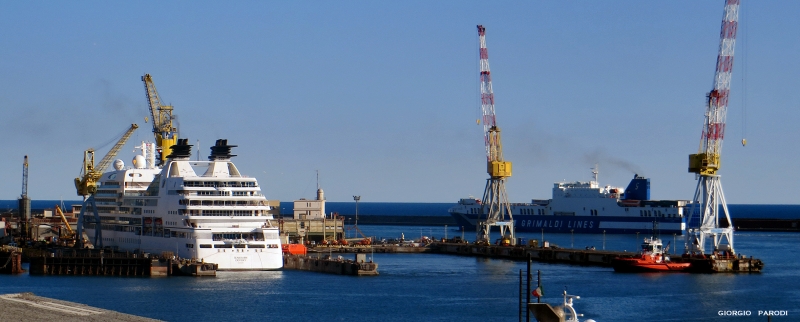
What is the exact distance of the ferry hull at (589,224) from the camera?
136750mm

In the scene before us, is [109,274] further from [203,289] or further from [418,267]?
[418,267]

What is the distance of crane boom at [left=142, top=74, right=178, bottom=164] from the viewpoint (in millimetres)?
94000

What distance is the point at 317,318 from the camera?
51.9 metres

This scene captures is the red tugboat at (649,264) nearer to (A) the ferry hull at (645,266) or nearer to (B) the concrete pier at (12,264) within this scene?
(A) the ferry hull at (645,266)

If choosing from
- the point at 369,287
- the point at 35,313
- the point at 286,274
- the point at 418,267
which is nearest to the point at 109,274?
the point at 286,274

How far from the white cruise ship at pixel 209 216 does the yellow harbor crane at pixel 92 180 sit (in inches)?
361

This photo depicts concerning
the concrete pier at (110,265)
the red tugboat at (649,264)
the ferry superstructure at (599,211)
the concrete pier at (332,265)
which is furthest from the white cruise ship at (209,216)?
the ferry superstructure at (599,211)

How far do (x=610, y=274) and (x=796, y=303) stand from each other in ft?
59.8

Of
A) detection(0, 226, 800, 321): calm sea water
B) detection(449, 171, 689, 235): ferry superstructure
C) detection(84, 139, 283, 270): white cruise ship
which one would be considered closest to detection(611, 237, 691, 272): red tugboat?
detection(0, 226, 800, 321): calm sea water

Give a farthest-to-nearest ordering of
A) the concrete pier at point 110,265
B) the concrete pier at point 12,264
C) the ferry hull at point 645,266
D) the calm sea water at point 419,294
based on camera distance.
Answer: the ferry hull at point 645,266
the concrete pier at point 12,264
the concrete pier at point 110,265
the calm sea water at point 419,294

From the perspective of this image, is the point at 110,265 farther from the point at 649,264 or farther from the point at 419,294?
the point at 649,264

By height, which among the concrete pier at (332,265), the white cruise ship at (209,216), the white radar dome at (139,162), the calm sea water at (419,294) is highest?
the white radar dome at (139,162)

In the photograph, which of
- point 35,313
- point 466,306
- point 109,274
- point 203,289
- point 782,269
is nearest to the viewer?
point 35,313

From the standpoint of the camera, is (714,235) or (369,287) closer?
(369,287)
